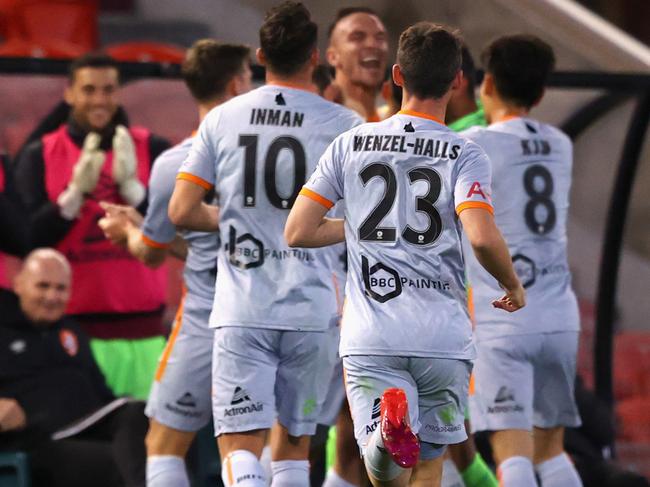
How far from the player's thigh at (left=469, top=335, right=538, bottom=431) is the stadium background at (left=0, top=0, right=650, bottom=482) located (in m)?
2.95

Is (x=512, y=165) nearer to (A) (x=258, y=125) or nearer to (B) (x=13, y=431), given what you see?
(A) (x=258, y=125)

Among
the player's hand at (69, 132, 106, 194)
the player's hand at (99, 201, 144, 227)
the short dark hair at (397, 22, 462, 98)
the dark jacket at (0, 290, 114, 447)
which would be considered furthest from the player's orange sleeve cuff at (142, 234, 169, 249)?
the short dark hair at (397, 22, 462, 98)

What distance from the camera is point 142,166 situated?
7277mm

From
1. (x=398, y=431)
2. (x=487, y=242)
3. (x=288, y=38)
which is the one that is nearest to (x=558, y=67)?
(x=288, y=38)

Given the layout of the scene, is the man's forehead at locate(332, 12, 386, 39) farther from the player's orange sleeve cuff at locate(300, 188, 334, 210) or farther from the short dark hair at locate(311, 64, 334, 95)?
the player's orange sleeve cuff at locate(300, 188, 334, 210)

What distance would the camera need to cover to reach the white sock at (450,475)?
5.69 metres

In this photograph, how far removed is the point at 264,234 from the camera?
16.9 ft

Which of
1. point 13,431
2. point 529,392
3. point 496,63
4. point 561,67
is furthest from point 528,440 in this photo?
point 561,67

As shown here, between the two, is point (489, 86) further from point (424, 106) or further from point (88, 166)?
point (88, 166)

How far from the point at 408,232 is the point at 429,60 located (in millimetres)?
514

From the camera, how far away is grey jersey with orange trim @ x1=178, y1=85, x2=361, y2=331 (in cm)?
512

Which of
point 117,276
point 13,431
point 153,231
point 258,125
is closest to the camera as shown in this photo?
point 258,125

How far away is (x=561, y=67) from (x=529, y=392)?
17.1ft

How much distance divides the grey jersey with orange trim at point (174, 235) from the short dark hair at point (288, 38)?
0.65 metres
